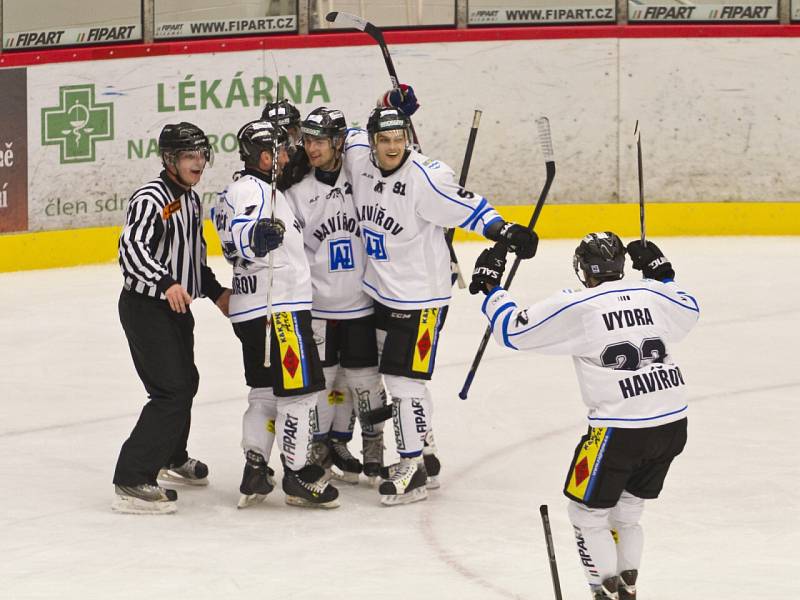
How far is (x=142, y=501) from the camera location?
5.05 m

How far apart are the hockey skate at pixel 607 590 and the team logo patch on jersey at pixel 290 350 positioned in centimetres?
147

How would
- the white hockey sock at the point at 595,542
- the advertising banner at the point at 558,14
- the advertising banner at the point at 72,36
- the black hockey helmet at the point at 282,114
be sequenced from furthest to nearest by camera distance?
1. the advertising banner at the point at 558,14
2. the advertising banner at the point at 72,36
3. the black hockey helmet at the point at 282,114
4. the white hockey sock at the point at 595,542

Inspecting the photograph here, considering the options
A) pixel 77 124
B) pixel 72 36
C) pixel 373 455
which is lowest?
pixel 373 455

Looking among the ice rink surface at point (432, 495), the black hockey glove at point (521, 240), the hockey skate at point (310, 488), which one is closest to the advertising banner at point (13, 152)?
the ice rink surface at point (432, 495)

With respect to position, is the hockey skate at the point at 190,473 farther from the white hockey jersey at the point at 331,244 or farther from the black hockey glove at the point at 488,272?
the black hockey glove at the point at 488,272

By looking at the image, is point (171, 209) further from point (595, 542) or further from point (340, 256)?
point (595, 542)

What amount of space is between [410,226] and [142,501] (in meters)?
1.29

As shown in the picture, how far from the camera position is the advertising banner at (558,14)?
1072 centimetres

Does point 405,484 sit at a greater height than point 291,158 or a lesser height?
lesser

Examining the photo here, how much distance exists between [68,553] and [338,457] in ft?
3.88

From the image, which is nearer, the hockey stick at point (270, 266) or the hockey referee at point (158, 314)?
the hockey stick at point (270, 266)

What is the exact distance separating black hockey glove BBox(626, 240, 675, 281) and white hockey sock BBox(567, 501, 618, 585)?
0.72 meters

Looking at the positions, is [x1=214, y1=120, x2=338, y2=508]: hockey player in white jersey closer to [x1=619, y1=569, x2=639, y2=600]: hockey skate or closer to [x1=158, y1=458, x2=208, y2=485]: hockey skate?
[x1=158, y1=458, x2=208, y2=485]: hockey skate

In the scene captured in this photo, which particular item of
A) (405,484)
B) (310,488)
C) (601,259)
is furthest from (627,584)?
(310,488)
